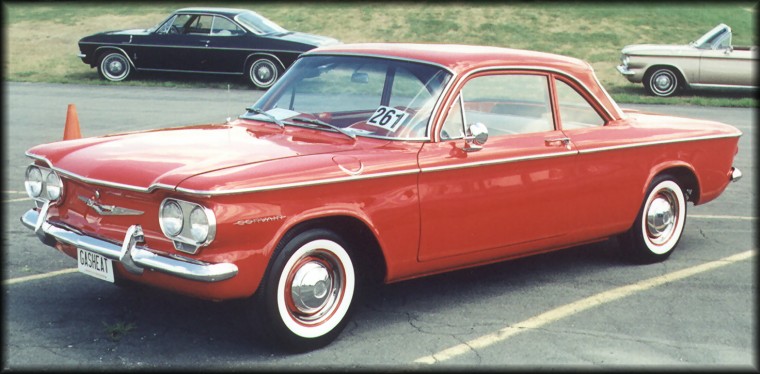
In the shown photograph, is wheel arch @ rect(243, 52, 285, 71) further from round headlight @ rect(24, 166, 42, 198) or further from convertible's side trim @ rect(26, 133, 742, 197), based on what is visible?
round headlight @ rect(24, 166, 42, 198)

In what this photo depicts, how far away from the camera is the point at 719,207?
29.8 ft

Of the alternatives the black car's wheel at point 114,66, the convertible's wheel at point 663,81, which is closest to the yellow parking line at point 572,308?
the convertible's wheel at point 663,81

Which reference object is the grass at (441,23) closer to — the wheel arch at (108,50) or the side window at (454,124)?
the wheel arch at (108,50)

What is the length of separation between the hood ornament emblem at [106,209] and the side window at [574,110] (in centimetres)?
286

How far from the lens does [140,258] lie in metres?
4.84

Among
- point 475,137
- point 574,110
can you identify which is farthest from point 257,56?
point 475,137

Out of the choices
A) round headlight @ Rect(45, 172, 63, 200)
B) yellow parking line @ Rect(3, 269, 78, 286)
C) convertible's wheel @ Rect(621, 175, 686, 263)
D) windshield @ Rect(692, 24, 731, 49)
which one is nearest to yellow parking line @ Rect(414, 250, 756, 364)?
convertible's wheel @ Rect(621, 175, 686, 263)

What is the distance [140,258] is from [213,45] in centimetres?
1523

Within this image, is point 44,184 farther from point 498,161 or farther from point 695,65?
point 695,65

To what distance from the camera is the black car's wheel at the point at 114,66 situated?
2034 centimetres

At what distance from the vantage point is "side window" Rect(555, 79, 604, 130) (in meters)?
6.49

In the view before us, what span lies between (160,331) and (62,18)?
26805mm

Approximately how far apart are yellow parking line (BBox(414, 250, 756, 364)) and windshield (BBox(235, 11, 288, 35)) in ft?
45.4

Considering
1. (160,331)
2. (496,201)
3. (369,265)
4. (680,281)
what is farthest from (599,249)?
(160,331)
